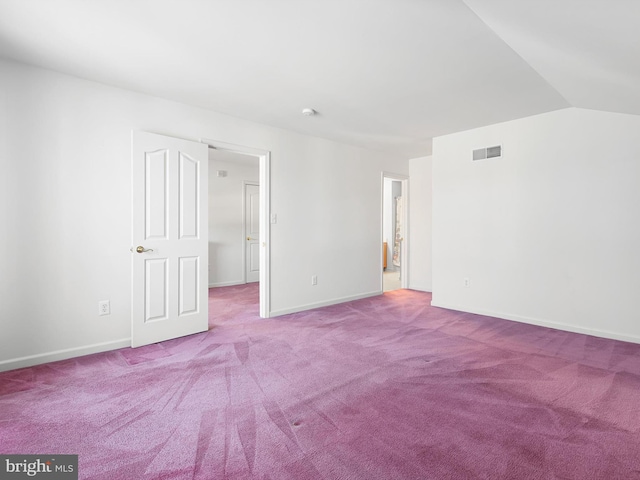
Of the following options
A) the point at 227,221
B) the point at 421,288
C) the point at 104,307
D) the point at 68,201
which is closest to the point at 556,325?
the point at 421,288

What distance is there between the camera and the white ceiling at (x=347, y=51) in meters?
1.88

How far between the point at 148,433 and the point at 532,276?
4090 mm

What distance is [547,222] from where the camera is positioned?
147 inches

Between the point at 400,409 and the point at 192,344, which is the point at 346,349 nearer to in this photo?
the point at 400,409

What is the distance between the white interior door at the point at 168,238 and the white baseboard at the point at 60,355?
15 cm

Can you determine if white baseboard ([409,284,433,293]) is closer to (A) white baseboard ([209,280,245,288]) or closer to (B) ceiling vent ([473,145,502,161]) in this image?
(B) ceiling vent ([473,145,502,161])

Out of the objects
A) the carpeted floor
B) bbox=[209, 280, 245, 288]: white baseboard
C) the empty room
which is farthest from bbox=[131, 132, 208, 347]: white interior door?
bbox=[209, 280, 245, 288]: white baseboard

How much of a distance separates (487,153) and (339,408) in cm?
369

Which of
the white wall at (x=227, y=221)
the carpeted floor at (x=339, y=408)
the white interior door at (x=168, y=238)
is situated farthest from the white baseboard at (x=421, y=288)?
the white interior door at (x=168, y=238)

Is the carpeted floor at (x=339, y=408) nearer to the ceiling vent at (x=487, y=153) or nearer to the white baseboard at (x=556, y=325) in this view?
the white baseboard at (x=556, y=325)

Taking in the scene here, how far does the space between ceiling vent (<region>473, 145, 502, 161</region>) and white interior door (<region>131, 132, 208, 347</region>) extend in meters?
3.43

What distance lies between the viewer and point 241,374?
252 centimetres

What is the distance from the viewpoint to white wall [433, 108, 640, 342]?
3.28 metres

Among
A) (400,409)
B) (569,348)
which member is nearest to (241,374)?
(400,409)
